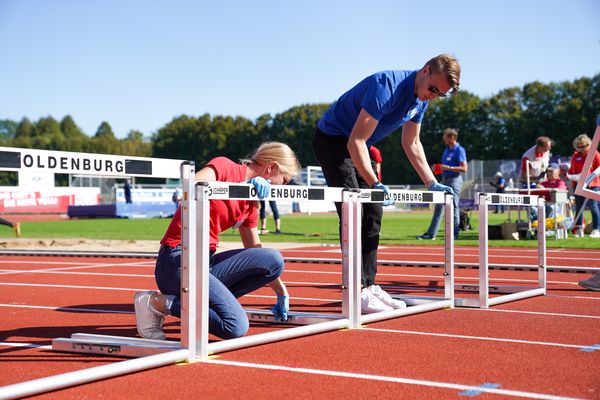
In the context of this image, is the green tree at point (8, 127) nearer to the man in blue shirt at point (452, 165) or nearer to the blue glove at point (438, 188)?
the man in blue shirt at point (452, 165)

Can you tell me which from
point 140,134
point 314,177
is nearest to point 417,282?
point 314,177

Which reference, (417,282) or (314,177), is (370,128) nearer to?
(417,282)

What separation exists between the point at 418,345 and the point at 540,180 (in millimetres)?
11508

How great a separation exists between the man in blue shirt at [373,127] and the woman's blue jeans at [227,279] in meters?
1.03

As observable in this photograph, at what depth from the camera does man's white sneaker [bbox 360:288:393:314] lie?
5.86 m

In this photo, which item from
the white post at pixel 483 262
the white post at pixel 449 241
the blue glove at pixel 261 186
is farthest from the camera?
the white post at pixel 483 262

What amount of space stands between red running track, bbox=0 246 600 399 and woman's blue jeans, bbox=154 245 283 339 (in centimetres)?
19

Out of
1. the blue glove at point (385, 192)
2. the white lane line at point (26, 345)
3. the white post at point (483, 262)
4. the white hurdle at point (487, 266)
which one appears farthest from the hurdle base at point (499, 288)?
the white lane line at point (26, 345)

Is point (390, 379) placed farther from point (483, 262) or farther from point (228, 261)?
point (483, 262)

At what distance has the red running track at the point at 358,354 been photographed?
364 centimetres

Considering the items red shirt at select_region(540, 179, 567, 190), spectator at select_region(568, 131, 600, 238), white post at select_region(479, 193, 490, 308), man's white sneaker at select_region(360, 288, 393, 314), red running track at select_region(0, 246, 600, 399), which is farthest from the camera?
red shirt at select_region(540, 179, 567, 190)

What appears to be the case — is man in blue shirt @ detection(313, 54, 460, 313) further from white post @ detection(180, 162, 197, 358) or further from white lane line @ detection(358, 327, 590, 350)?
white post @ detection(180, 162, 197, 358)

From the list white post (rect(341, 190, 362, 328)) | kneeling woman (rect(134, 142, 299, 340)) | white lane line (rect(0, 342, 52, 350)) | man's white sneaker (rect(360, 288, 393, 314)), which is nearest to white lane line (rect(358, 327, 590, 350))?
white post (rect(341, 190, 362, 328))

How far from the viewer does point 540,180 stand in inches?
610
